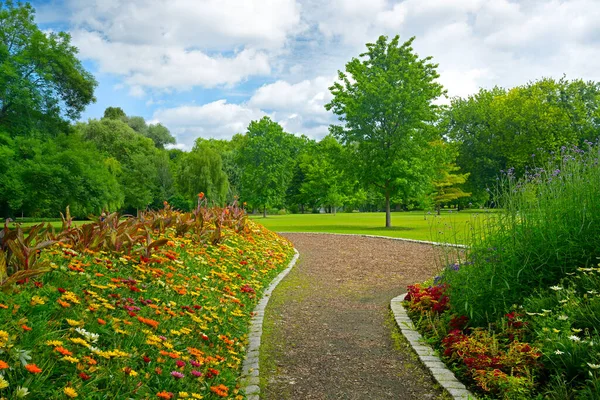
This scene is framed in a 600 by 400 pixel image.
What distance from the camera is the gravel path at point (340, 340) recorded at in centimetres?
341

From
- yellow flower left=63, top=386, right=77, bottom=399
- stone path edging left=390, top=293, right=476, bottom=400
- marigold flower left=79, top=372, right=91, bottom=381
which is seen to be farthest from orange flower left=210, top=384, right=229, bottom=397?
stone path edging left=390, top=293, right=476, bottom=400

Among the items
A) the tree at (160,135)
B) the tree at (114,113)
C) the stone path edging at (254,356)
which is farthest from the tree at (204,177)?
the stone path edging at (254,356)

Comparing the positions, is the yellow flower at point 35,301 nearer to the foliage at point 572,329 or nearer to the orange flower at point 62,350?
the orange flower at point 62,350

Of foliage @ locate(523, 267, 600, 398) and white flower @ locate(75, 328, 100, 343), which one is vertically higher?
white flower @ locate(75, 328, 100, 343)

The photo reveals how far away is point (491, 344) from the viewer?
143 inches

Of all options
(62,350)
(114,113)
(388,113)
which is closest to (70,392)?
(62,350)

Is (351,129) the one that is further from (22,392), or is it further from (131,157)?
(131,157)

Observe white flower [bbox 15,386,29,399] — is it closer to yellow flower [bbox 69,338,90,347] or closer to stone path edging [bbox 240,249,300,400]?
yellow flower [bbox 69,338,90,347]

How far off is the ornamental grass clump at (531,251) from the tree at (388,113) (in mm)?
14499

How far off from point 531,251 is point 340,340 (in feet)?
6.93

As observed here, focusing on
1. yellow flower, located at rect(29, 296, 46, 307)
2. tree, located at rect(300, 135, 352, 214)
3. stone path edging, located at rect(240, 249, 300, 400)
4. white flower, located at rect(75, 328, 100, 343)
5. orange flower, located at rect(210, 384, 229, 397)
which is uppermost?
tree, located at rect(300, 135, 352, 214)

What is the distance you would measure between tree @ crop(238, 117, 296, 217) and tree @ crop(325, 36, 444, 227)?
620 inches

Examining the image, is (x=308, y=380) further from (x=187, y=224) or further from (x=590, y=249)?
(x=187, y=224)

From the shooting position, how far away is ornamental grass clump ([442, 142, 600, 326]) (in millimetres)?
4234
